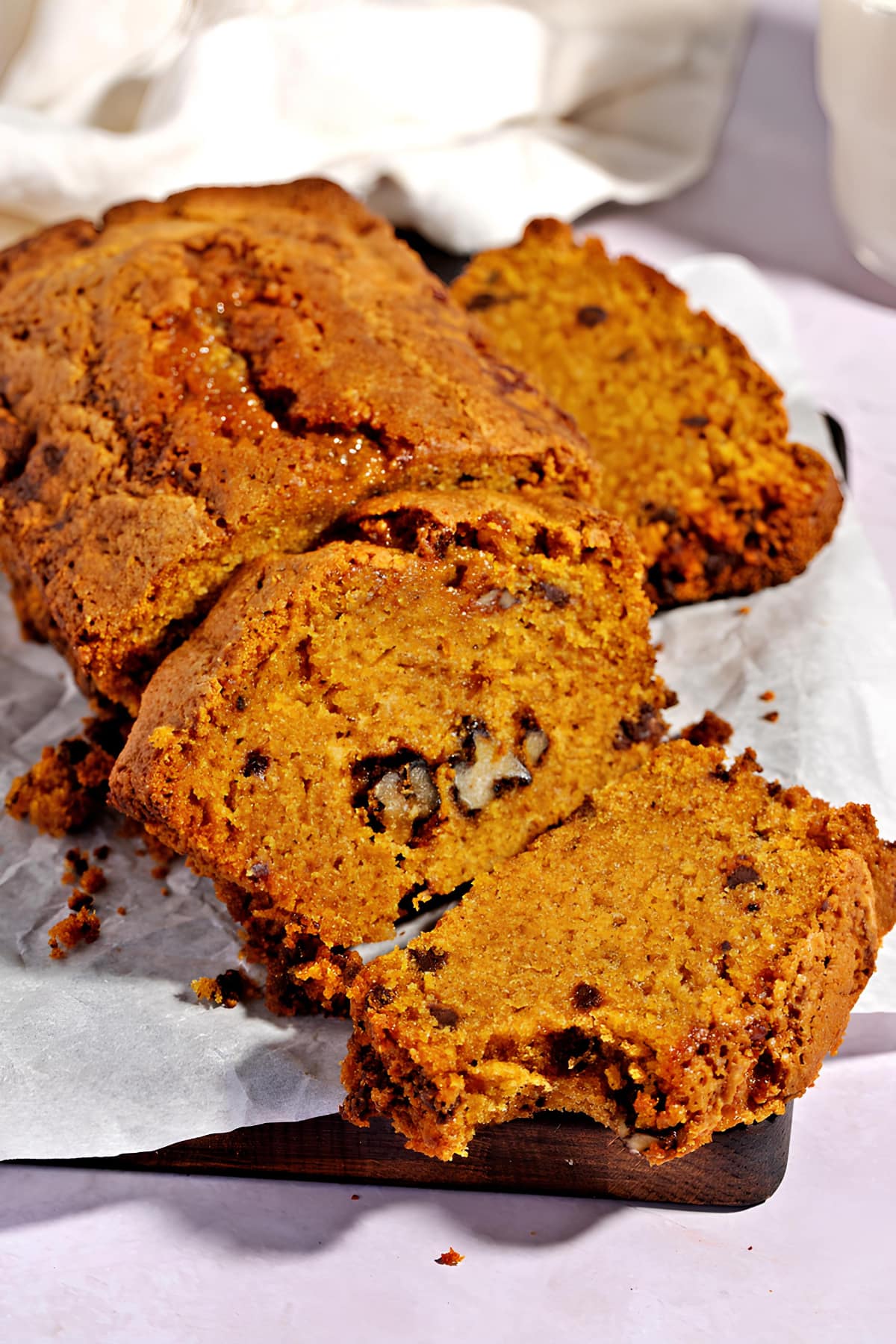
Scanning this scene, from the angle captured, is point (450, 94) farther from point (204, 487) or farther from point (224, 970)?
point (224, 970)

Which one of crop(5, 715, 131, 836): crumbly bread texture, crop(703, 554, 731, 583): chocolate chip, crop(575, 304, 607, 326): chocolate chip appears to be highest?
crop(575, 304, 607, 326): chocolate chip

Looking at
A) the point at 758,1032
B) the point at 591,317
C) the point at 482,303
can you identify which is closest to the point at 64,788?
the point at 758,1032

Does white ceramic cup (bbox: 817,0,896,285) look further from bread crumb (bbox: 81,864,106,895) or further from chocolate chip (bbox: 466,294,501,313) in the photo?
bread crumb (bbox: 81,864,106,895)

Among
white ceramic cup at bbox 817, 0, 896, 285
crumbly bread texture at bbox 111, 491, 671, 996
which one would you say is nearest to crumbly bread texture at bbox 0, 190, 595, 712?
crumbly bread texture at bbox 111, 491, 671, 996

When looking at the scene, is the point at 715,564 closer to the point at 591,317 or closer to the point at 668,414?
the point at 668,414

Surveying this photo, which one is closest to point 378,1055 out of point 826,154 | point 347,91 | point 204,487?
point 204,487

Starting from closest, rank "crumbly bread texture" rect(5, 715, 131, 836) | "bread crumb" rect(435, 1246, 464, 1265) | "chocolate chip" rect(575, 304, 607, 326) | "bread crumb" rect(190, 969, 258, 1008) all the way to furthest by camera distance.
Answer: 1. "bread crumb" rect(435, 1246, 464, 1265)
2. "bread crumb" rect(190, 969, 258, 1008)
3. "crumbly bread texture" rect(5, 715, 131, 836)
4. "chocolate chip" rect(575, 304, 607, 326)

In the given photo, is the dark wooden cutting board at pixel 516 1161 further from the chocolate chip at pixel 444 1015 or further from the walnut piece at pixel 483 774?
the walnut piece at pixel 483 774

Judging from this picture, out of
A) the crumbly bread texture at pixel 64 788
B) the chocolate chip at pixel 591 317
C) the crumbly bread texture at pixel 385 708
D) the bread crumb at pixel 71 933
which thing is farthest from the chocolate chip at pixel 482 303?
the bread crumb at pixel 71 933
